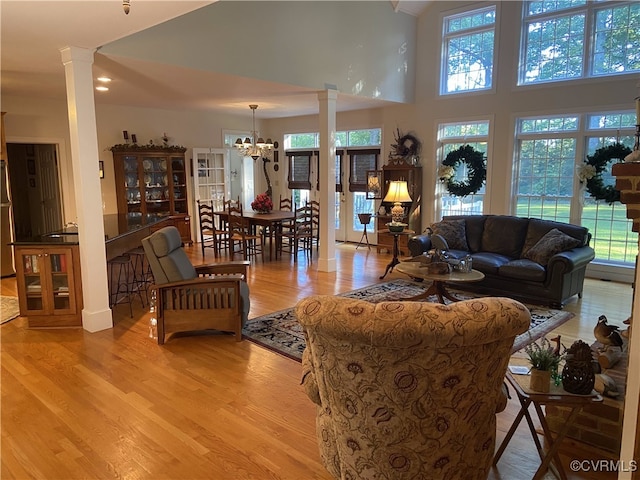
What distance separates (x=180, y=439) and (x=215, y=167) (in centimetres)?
775

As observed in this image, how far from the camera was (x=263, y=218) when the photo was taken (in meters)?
7.60

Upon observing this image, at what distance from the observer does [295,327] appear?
181 inches

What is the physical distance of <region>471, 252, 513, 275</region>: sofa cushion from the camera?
568 cm

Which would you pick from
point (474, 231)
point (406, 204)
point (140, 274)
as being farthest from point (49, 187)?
point (474, 231)

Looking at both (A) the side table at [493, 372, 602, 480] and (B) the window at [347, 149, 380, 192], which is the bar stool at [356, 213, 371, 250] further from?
(A) the side table at [493, 372, 602, 480]

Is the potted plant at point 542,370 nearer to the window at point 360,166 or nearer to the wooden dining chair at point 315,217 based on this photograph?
the wooden dining chair at point 315,217

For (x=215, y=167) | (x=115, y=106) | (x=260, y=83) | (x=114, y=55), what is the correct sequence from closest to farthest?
(x=114, y=55), (x=260, y=83), (x=115, y=106), (x=215, y=167)

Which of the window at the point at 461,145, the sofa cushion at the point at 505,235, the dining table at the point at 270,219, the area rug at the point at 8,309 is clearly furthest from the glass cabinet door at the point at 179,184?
the sofa cushion at the point at 505,235

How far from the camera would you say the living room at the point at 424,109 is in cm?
628

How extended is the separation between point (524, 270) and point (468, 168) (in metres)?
2.94

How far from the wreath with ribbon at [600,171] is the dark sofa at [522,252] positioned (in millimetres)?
1057

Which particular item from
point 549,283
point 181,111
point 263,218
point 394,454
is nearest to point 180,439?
point 394,454

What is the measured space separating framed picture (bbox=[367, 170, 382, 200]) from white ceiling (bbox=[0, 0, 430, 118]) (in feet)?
4.10

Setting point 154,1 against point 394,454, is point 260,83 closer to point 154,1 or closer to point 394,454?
point 154,1
